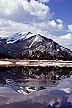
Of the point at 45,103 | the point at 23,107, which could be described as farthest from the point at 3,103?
the point at 45,103

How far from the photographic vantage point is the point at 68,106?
14.6 metres

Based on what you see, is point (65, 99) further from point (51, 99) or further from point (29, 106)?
point (29, 106)

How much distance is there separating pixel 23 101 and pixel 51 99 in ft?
7.25

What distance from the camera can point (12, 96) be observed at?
18.0 meters

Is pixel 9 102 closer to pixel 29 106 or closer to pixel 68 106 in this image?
pixel 29 106

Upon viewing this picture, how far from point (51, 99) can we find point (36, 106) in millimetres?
2558

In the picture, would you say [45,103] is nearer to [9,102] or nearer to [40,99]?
[40,99]

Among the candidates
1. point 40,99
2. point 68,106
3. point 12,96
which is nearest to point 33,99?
point 40,99

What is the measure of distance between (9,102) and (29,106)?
1812mm

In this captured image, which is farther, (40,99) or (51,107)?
(40,99)

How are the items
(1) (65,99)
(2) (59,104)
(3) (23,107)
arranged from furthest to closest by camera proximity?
1. (1) (65,99)
2. (2) (59,104)
3. (3) (23,107)

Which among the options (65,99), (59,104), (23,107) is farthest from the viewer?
(65,99)

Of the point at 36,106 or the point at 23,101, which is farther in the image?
the point at 23,101

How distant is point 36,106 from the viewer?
14703mm
